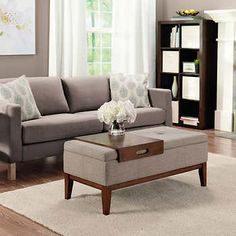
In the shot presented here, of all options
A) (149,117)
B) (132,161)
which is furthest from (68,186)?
(149,117)

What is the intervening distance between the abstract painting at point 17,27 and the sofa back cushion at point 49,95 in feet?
2.42

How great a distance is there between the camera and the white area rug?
11.0 feet

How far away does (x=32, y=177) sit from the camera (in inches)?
186

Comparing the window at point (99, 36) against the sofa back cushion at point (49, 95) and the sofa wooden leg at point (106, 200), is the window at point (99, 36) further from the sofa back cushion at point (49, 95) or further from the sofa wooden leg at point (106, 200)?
the sofa wooden leg at point (106, 200)

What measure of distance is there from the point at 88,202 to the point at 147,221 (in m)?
0.60

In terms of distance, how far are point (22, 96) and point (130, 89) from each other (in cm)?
149

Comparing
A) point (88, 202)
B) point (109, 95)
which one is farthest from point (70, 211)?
point (109, 95)

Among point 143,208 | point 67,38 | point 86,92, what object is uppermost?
point 67,38

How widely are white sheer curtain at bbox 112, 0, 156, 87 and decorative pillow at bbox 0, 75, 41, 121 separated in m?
2.42

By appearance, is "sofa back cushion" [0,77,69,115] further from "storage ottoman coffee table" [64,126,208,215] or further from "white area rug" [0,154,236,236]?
"storage ottoman coffee table" [64,126,208,215]

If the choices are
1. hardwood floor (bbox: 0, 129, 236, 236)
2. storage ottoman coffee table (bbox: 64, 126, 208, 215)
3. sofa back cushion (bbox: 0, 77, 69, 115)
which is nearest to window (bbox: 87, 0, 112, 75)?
sofa back cushion (bbox: 0, 77, 69, 115)

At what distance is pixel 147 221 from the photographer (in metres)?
3.49

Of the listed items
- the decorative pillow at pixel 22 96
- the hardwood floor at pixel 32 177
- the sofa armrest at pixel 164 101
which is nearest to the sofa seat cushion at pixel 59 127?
the decorative pillow at pixel 22 96

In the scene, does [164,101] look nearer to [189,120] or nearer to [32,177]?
[189,120]
